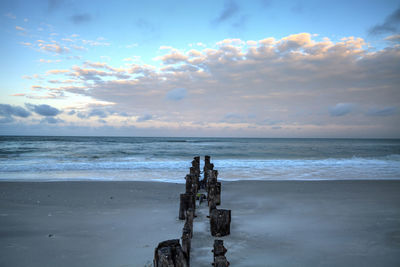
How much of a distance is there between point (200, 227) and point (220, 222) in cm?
91

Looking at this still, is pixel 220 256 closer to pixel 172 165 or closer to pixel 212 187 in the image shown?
pixel 212 187

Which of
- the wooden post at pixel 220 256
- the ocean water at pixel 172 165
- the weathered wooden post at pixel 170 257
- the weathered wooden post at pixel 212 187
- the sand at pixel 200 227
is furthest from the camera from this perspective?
the ocean water at pixel 172 165

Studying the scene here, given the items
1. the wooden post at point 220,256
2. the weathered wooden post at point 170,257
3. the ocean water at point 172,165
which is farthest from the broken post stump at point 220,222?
the ocean water at point 172,165

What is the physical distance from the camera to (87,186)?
11273mm

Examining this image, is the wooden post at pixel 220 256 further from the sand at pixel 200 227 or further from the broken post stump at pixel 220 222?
the broken post stump at pixel 220 222

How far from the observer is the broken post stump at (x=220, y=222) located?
198 inches

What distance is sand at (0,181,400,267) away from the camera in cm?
447

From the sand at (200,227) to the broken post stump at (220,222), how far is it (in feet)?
0.57

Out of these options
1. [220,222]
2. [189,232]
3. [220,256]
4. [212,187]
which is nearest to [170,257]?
[220,256]

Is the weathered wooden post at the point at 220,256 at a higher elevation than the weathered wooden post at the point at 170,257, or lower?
lower

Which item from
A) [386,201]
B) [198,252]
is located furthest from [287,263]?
[386,201]

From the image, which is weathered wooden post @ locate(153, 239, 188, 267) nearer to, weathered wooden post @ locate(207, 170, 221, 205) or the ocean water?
weathered wooden post @ locate(207, 170, 221, 205)

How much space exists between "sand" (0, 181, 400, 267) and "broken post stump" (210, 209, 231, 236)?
0.57 ft

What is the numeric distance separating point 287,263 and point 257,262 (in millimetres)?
528
